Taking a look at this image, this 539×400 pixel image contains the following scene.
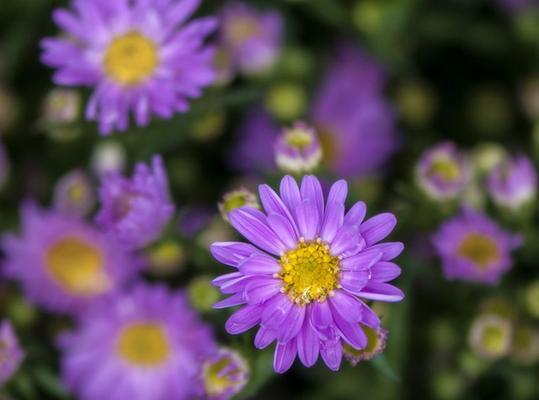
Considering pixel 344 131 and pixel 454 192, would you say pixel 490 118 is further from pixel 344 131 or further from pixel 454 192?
pixel 454 192

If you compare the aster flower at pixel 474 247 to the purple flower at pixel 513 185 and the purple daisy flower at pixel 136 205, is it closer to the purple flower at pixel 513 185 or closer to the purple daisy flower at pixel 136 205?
the purple flower at pixel 513 185

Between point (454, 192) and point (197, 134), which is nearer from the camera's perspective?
point (454, 192)

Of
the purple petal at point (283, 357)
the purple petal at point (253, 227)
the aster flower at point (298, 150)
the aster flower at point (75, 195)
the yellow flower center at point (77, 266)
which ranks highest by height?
the aster flower at point (298, 150)

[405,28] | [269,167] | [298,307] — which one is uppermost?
[405,28]

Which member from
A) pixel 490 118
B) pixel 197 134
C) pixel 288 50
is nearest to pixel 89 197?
pixel 197 134

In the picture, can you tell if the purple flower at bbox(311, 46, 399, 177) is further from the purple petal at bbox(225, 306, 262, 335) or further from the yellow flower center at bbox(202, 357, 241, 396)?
the purple petal at bbox(225, 306, 262, 335)

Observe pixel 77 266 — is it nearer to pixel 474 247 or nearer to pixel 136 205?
pixel 136 205

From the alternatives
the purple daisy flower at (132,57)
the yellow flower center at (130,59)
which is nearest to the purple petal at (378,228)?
the purple daisy flower at (132,57)

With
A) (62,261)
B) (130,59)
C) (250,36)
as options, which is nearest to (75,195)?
(62,261)
